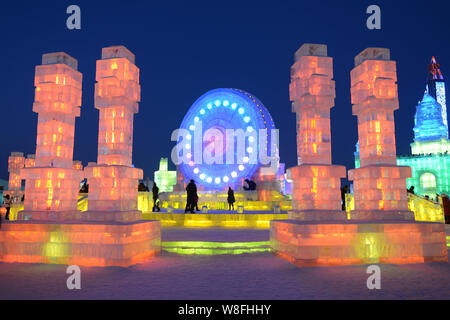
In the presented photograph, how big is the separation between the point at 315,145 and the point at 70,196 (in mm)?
7491

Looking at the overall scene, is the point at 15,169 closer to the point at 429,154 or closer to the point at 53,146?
the point at 53,146

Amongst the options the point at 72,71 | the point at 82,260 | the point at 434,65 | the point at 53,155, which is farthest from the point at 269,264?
the point at 434,65

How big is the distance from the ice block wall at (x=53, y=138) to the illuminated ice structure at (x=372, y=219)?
635cm

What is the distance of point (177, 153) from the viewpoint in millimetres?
35250

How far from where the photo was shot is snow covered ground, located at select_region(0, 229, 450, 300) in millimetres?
4523

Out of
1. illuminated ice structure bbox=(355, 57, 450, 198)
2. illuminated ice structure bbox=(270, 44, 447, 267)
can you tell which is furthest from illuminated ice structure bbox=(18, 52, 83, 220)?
illuminated ice structure bbox=(355, 57, 450, 198)

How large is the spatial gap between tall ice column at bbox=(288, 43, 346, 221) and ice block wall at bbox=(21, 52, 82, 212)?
6745 millimetres

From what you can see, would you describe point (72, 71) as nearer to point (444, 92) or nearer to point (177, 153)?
point (177, 153)

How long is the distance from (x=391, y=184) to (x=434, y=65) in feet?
328

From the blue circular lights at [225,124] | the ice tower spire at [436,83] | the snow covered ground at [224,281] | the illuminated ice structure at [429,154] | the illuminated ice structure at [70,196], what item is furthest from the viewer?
the ice tower spire at [436,83]

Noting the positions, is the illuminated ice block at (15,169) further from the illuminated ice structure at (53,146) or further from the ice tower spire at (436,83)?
the ice tower spire at (436,83)

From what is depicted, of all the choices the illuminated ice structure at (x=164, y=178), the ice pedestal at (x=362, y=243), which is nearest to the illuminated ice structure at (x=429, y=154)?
the illuminated ice structure at (x=164, y=178)

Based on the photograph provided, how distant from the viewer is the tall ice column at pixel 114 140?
7.83 meters

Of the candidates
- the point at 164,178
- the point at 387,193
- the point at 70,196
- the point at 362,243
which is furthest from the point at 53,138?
the point at 164,178
